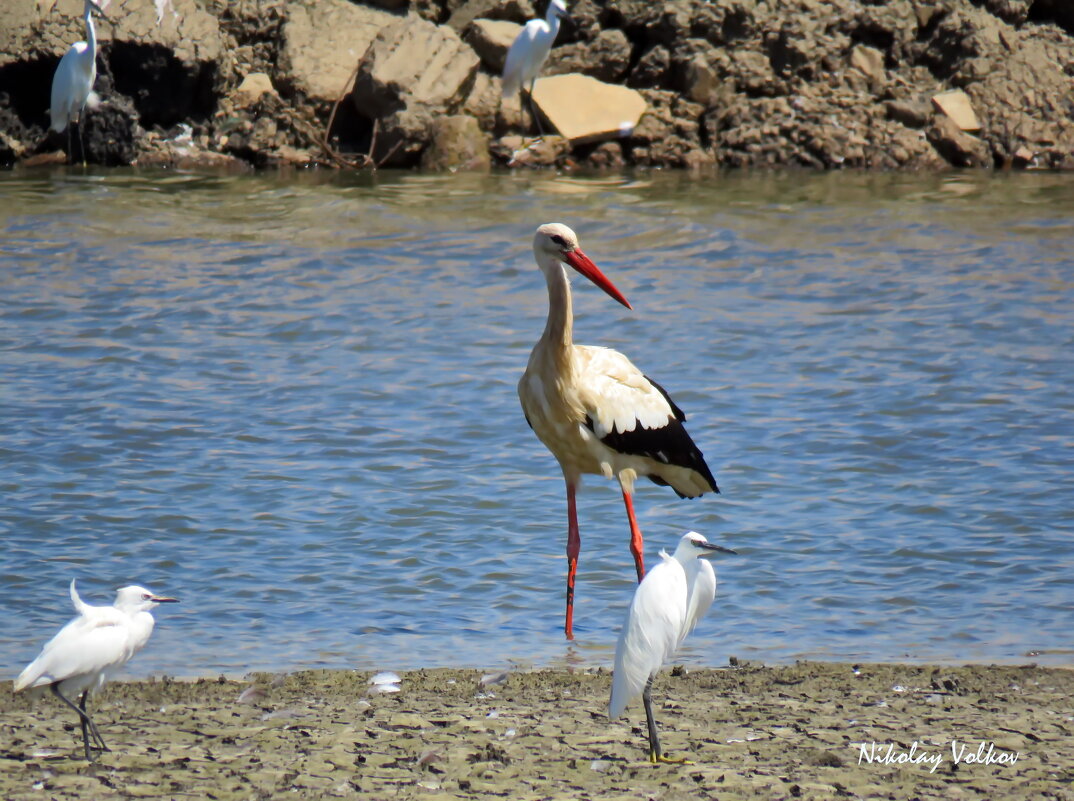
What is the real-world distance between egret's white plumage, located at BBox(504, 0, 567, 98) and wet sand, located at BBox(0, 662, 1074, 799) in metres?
12.6

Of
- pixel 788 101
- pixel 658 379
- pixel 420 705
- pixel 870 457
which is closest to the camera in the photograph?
pixel 420 705

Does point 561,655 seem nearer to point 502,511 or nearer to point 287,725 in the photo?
point 287,725

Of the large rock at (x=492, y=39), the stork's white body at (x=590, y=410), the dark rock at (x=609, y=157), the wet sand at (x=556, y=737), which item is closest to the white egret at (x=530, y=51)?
the large rock at (x=492, y=39)

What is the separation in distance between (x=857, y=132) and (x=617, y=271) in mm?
6125

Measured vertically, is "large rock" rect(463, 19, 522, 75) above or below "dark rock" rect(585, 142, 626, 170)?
above

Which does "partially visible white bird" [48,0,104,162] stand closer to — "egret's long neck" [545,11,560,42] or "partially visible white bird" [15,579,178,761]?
"egret's long neck" [545,11,560,42]

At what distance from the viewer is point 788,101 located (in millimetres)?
18391

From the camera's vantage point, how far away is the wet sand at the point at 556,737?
4.21 m

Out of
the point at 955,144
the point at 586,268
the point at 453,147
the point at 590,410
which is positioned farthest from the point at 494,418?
the point at 955,144

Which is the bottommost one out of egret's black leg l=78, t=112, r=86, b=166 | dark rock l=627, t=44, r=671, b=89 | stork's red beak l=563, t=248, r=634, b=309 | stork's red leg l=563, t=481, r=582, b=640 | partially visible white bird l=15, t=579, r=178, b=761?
stork's red leg l=563, t=481, r=582, b=640

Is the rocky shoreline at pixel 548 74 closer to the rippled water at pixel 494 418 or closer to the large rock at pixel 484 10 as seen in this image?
the large rock at pixel 484 10

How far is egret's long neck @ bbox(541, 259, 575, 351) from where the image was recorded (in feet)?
22.1

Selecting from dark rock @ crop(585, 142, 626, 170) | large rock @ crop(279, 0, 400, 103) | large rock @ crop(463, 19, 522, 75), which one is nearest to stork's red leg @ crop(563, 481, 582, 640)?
dark rock @ crop(585, 142, 626, 170)

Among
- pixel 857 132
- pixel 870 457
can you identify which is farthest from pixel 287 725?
pixel 857 132
